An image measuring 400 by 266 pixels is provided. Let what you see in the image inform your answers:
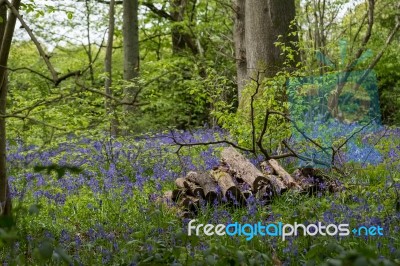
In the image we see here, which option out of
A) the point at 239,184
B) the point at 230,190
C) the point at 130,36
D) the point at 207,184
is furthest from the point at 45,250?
the point at 130,36

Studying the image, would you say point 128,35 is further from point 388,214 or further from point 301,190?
point 388,214

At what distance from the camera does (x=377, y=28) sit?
20344 mm

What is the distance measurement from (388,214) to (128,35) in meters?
9.76

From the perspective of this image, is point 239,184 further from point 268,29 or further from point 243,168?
point 268,29

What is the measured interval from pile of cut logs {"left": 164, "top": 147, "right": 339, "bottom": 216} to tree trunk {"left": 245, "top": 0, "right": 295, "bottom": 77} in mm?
3307

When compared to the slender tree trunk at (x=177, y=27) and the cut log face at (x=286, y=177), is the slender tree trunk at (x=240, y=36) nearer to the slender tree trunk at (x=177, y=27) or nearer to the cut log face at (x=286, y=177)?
the cut log face at (x=286, y=177)

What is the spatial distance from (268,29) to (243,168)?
3964 millimetres

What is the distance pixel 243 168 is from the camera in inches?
245

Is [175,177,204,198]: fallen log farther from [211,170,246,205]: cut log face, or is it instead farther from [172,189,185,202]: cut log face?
[211,170,246,205]: cut log face

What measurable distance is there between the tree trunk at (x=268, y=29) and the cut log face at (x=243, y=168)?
3.00 metres

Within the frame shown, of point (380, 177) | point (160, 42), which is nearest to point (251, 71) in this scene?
point (380, 177)

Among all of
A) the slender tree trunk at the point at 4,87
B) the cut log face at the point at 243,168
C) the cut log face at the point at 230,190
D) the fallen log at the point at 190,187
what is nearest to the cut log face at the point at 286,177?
the cut log face at the point at 243,168

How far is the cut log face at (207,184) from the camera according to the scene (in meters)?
5.53

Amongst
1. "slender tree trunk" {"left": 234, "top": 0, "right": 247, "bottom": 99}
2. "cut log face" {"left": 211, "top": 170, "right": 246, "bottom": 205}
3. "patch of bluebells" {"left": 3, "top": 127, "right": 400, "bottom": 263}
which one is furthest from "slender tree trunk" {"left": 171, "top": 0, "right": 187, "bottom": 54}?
"cut log face" {"left": 211, "top": 170, "right": 246, "bottom": 205}
